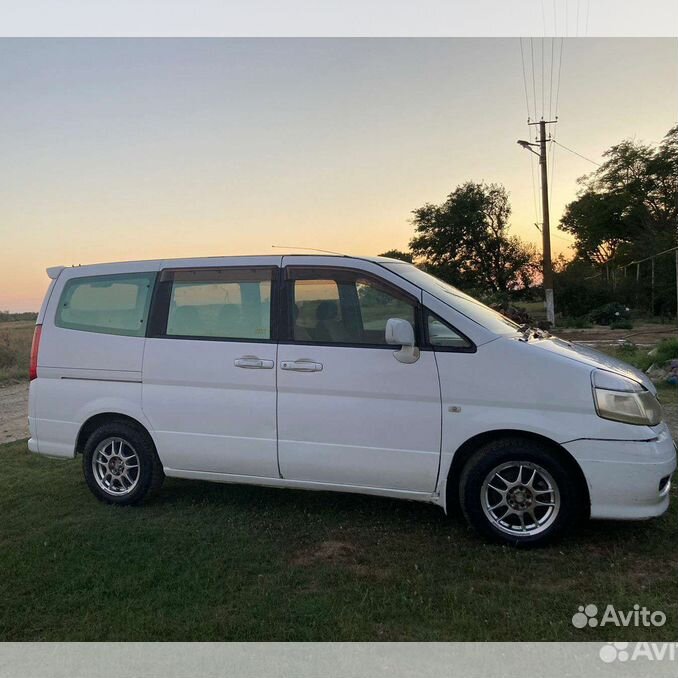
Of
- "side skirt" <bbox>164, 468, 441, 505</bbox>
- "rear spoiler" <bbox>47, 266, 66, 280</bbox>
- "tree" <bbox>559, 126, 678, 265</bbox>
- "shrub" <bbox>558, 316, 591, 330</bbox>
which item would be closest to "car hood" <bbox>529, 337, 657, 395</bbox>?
"side skirt" <bbox>164, 468, 441, 505</bbox>

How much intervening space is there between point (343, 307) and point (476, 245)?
41.2m

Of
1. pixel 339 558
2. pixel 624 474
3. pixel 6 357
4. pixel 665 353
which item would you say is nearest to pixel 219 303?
pixel 339 558

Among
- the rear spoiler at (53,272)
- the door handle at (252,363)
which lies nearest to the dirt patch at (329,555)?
the door handle at (252,363)

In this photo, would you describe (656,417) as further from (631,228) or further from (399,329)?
(631,228)

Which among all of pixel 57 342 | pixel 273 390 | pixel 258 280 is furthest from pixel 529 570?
pixel 57 342

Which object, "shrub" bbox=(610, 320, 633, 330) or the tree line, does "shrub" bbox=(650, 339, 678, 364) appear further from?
the tree line

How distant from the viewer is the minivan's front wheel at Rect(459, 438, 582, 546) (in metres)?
3.91

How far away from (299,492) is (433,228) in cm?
4146

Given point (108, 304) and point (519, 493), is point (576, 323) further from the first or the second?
point (108, 304)

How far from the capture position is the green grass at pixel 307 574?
3143mm

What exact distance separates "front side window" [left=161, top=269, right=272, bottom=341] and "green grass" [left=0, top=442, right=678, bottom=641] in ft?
4.80

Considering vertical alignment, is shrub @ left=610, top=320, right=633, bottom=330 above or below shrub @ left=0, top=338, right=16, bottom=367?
above
